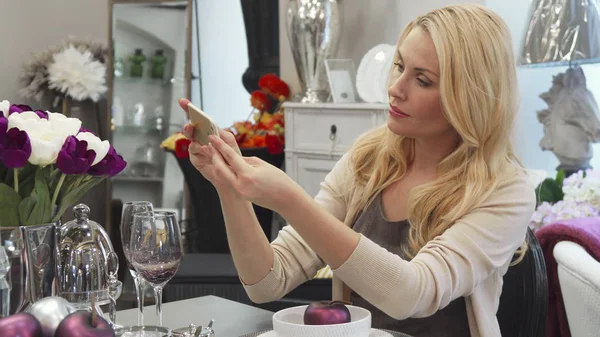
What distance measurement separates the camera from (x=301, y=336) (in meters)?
1.19

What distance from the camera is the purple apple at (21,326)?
0.88 m

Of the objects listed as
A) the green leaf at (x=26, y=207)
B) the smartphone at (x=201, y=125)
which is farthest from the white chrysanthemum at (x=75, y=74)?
the green leaf at (x=26, y=207)

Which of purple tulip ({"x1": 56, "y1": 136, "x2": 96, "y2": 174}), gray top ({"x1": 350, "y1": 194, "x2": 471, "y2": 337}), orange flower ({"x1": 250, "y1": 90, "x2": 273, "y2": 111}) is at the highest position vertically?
orange flower ({"x1": 250, "y1": 90, "x2": 273, "y2": 111})

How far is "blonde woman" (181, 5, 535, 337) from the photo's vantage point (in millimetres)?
1496

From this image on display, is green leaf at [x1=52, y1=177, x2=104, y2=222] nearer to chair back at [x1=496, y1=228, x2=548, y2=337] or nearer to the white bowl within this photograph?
the white bowl

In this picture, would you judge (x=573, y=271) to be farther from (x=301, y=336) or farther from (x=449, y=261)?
(x=301, y=336)

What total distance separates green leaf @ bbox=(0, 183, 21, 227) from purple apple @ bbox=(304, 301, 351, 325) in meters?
0.44

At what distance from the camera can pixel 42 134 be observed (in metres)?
1.24

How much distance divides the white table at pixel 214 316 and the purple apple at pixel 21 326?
0.55m

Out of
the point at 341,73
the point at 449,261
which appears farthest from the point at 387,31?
the point at 449,261

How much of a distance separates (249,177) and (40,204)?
1.01 feet

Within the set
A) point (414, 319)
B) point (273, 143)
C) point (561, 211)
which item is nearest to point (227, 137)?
point (414, 319)

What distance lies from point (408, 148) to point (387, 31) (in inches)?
77.0

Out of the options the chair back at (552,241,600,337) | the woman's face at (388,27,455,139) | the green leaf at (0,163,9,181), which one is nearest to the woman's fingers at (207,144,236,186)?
the green leaf at (0,163,9,181)
